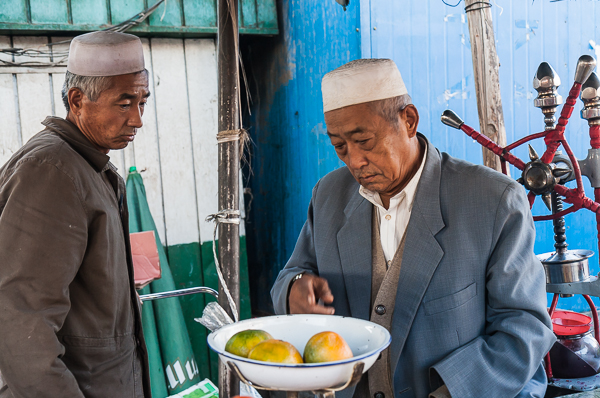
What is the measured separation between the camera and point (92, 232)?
1.63 meters

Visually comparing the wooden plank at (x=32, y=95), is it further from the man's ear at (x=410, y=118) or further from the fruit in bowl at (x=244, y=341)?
the fruit in bowl at (x=244, y=341)

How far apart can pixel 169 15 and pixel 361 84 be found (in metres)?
2.97

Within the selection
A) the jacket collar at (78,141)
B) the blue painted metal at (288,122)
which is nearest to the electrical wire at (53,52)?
the blue painted metal at (288,122)

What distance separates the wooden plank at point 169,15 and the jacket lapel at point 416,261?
3.05 metres

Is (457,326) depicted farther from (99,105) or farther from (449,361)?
(99,105)

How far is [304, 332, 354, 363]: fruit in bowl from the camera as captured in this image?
3.12ft

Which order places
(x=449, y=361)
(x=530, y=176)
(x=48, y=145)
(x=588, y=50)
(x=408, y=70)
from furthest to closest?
(x=588, y=50), (x=408, y=70), (x=530, y=176), (x=48, y=145), (x=449, y=361)

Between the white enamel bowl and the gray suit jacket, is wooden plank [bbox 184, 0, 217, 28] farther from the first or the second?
the white enamel bowl

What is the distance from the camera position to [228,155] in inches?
92.0

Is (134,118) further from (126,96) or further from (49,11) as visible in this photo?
(49,11)

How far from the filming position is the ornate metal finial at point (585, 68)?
6.63ft

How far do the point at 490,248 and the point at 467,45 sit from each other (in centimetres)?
292

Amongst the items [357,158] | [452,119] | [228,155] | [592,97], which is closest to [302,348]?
[357,158]

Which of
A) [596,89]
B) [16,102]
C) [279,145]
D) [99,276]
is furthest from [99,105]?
[279,145]
